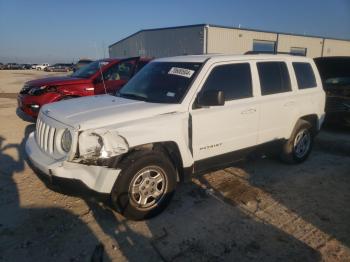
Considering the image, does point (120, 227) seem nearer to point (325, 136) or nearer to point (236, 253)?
point (236, 253)

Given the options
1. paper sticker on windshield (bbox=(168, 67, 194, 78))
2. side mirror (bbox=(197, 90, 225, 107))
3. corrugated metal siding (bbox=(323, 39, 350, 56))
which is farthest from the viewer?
corrugated metal siding (bbox=(323, 39, 350, 56))

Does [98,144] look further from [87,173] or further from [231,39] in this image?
[231,39]

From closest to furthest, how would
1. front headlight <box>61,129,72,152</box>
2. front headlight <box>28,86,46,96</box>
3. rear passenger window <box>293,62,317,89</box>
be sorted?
front headlight <box>61,129,72,152</box> → rear passenger window <box>293,62,317,89</box> → front headlight <box>28,86,46,96</box>

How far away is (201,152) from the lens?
4.16 metres

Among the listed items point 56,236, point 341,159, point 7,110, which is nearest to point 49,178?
point 56,236

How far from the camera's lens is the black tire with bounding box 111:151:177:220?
3.47 m

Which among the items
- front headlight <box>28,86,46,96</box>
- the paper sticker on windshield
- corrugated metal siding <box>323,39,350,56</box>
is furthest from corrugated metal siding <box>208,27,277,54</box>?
the paper sticker on windshield

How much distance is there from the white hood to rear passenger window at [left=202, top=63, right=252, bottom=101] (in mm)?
709

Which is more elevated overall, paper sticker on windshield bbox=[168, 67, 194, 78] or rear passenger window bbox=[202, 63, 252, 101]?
paper sticker on windshield bbox=[168, 67, 194, 78]

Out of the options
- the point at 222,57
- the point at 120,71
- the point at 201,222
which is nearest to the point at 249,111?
the point at 222,57

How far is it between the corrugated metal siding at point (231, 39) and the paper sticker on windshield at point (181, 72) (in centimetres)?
2342

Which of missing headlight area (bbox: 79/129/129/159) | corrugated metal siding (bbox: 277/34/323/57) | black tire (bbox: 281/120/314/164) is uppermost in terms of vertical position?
corrugated metal siding (bbox: 277/34/323/57)

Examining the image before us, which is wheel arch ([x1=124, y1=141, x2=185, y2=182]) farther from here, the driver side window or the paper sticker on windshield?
the driver side window

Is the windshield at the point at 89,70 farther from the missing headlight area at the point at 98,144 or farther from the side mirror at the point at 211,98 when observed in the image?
the missing headlight area at the point at 98,144
